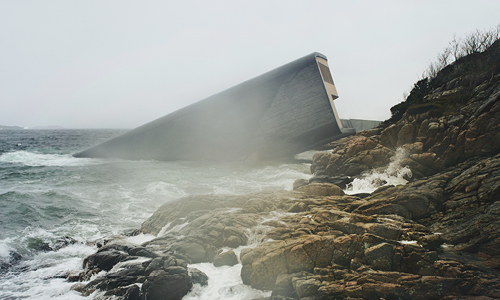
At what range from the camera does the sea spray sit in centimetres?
1090

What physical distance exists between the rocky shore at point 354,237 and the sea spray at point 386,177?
241 millimetres

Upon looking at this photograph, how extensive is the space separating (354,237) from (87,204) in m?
11.8

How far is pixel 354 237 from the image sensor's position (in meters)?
Answer: 5.99

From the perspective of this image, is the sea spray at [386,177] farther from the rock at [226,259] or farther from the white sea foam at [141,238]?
the white sea foam at [141,238]

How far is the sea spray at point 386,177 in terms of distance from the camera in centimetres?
1090

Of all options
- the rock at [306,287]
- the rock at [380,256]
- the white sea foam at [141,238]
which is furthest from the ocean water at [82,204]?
the rock at [380,256]

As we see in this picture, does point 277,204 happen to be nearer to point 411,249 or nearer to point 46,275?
point 411,249

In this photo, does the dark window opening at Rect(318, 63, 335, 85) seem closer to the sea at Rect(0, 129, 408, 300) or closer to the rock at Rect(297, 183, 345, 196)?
the sea at Rect(0, 129, 408, 300)

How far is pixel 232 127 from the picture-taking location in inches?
781

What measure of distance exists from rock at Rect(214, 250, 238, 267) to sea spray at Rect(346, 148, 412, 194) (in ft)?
21.8

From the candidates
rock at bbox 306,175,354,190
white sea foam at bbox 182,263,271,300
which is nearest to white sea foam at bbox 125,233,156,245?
white sea foam at bbox 182,263,271,300

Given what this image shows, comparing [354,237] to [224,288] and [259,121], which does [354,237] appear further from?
[259,121]

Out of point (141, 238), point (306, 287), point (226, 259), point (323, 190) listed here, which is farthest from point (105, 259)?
point (323, 190)

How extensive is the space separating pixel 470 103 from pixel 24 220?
1852cm
